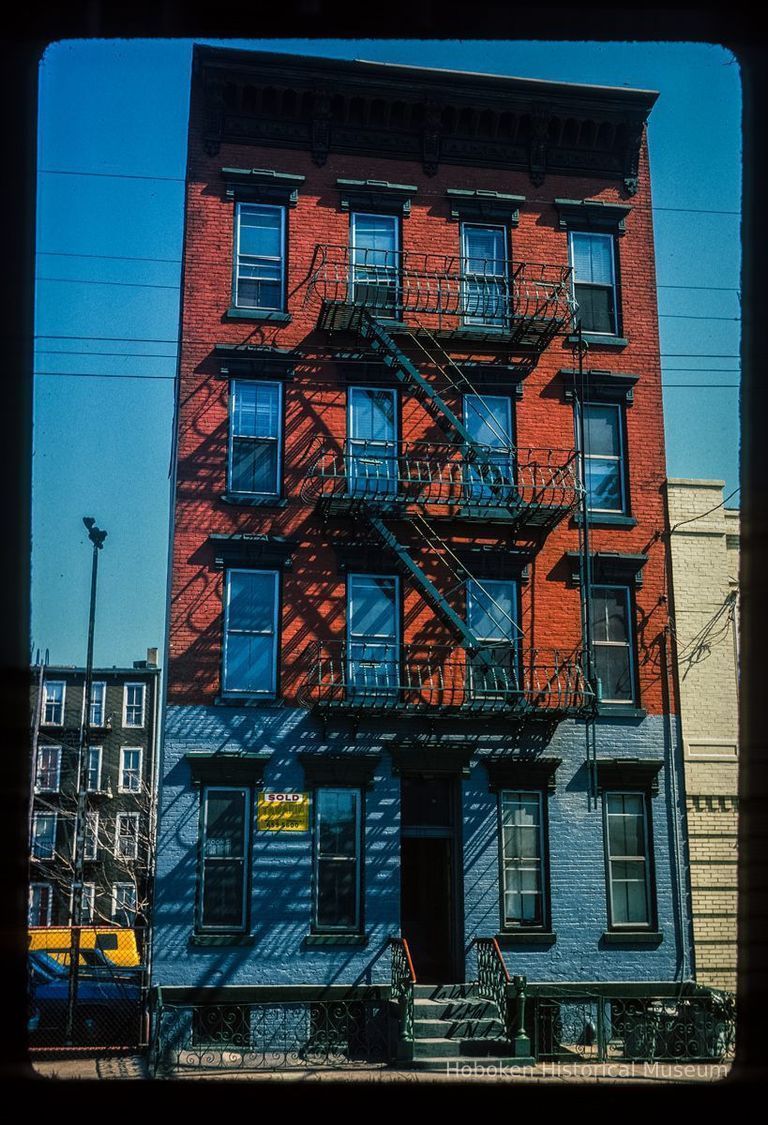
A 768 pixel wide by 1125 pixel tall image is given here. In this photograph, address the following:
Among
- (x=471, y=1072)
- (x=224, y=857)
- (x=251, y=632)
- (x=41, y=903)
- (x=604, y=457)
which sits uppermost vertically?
(x=604, y=457)

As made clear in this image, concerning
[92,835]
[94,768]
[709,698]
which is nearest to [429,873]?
[709,698]

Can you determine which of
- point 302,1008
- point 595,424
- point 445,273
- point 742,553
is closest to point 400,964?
point 302,1008

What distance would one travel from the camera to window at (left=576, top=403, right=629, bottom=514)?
18.2 meters

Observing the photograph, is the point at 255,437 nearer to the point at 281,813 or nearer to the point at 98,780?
the point at 281,813

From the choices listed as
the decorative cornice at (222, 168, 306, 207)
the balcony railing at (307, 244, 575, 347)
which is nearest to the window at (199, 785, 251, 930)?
the balcony railing at (307, 244, 575, 347)

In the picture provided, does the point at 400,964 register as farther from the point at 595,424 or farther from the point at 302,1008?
the point at 595,424

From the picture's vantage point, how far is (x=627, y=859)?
55.5ft

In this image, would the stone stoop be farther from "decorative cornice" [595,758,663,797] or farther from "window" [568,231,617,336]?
"window" [568,231,617,336]

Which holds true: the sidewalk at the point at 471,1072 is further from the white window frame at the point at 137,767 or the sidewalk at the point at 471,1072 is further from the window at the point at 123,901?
the white window frame at the point at 137,767

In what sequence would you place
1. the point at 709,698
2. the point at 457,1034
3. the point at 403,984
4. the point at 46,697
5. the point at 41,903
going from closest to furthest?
the point at 457,1034, the point at 403,984, the point at 709,698, the point at 41,903, the point at 46,697

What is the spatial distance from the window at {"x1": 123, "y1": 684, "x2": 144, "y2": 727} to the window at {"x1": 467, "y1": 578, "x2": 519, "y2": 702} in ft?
97.7

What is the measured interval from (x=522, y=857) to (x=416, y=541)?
478cm
